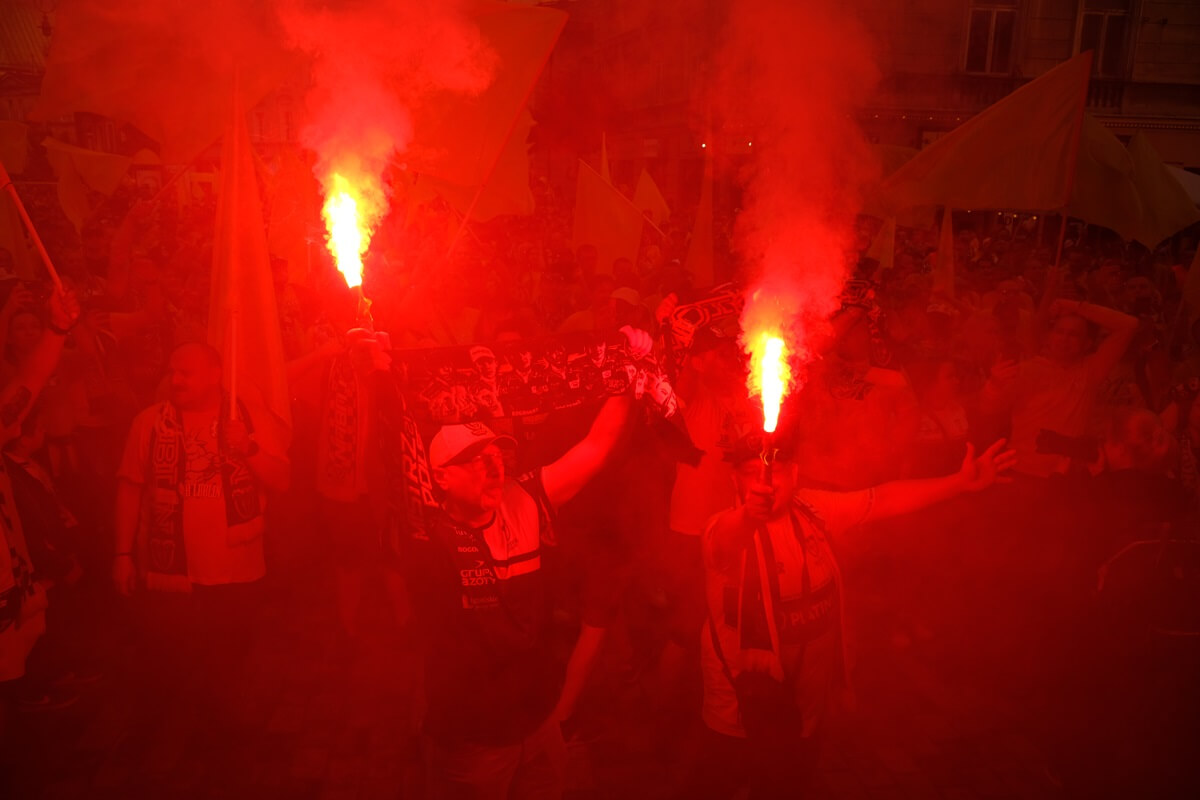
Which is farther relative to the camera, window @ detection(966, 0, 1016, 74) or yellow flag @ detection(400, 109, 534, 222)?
window @ detection(966, 0, 1016, 74)

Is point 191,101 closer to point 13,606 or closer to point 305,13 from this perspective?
point 305,13

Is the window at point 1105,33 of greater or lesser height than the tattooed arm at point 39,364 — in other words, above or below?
above

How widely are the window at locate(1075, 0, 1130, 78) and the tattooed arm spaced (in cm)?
2358

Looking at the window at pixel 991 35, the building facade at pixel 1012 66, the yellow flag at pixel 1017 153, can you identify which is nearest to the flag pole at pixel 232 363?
the yellow flag at pixel 1017 153

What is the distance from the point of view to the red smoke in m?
4.60

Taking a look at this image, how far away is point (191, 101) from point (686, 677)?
415 cm

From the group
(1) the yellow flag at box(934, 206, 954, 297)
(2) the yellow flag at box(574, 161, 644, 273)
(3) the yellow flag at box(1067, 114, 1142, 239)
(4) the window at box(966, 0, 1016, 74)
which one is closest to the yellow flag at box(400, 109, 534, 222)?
(2) the yellow flag at box(574, 161, 644, 273)

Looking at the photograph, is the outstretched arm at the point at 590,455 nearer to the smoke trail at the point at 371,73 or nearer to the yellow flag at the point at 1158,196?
the smoke trail at the point at 371,73

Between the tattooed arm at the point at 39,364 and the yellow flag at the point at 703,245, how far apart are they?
191 inches

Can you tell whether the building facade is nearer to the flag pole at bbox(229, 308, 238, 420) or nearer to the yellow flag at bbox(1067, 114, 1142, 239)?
the yellow flag at bbox(1067, 114, 1142, 239)

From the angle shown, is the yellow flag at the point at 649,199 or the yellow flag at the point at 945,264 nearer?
the yellow flag at the point at 945,264

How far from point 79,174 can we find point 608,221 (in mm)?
6613

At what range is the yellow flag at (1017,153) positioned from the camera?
659cm

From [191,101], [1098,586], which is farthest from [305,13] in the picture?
[1098,586]
